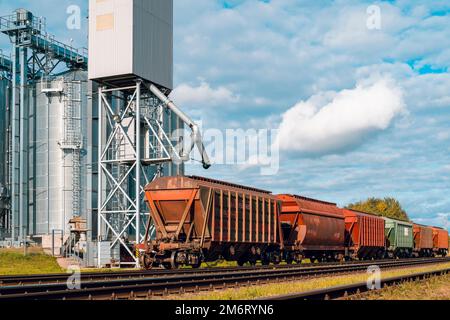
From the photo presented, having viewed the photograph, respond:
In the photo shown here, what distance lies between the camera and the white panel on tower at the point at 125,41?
39.6 m

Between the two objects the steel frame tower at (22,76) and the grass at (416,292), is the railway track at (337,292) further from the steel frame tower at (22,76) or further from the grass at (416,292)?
the steel frame tower at (22,76)

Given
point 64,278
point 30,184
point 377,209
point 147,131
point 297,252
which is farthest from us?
point 377,209

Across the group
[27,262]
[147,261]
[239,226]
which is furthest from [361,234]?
[27,262]

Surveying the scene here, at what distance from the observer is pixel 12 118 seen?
2095 inches

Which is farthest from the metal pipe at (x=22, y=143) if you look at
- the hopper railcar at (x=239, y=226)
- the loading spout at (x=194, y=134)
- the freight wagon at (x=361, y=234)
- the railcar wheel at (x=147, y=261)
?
the freight wagon at (x=361, y=234)

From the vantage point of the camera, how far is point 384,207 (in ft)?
357

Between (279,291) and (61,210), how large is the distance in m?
37.9

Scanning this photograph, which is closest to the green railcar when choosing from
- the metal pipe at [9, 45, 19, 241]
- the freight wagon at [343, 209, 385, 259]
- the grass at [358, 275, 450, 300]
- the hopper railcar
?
the freight wagon at [343, 209, 385, 259]

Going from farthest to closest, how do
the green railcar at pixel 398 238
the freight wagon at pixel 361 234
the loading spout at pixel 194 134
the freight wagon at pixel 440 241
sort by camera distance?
the freight wagon at pixel 440 241 → the green railcar at pixel 398 238 → the freight wagon at pixel 361 234 → the loading spout at pixel 194 134

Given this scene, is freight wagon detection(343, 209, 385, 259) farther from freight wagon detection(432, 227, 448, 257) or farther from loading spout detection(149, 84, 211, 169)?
freight wagon detection(432, 227, 448, 257)

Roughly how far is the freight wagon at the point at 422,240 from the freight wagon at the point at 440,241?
263 centimetres

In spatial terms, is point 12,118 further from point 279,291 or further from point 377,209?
point 377,209

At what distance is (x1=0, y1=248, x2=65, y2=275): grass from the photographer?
1401 inches

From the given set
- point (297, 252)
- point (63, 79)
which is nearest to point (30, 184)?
point (63, 79)
